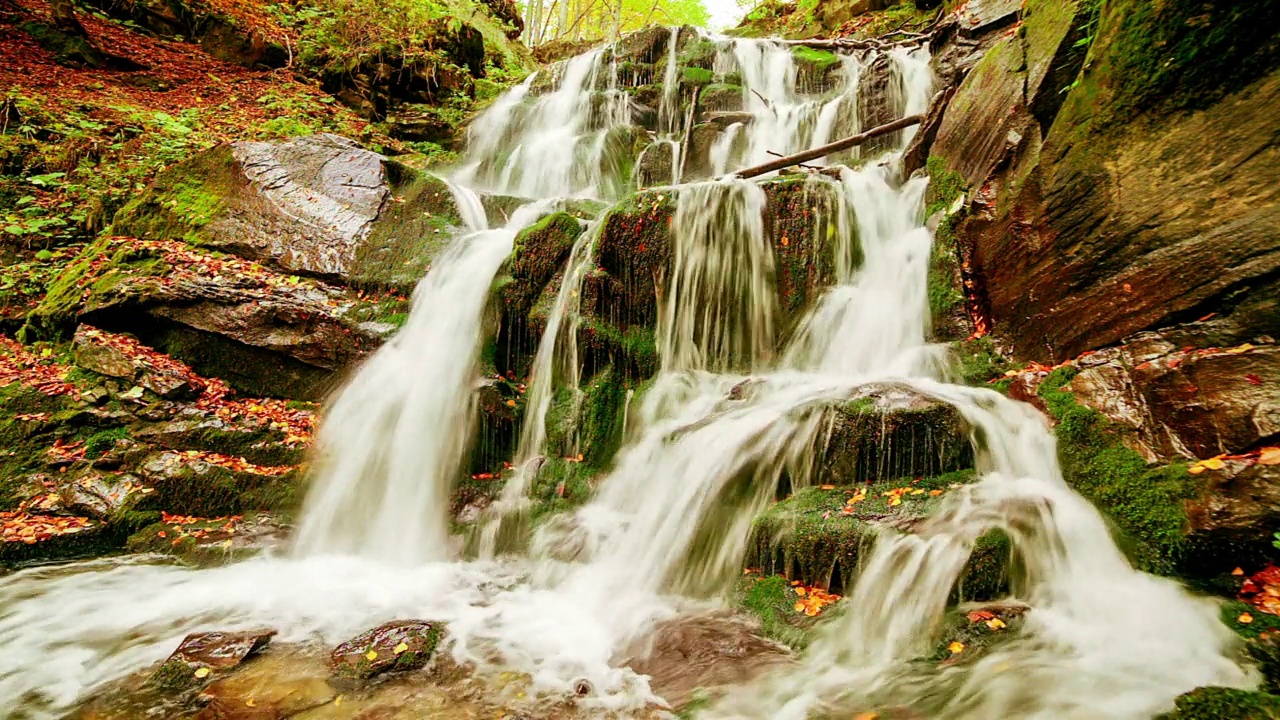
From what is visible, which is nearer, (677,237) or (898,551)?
(898,551)

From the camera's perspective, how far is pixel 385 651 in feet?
11.2

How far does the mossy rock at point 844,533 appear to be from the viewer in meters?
3.36

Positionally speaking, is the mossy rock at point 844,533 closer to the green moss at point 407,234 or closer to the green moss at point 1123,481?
the green moss at point 1123,481

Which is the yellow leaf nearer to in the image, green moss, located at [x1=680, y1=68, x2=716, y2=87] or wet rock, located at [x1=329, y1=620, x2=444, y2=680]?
wet rock, located at [x1=329, y1=620, x2=444, y2=680]

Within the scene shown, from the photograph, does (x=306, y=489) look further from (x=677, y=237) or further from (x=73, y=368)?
(x=677, y=237)

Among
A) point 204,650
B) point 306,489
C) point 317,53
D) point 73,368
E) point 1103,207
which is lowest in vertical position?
point 204,650

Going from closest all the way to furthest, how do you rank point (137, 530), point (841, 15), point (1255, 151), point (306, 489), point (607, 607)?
point (1255, 151)
point (607, 607)
point (137, 530)
point (306, 489)
point (841, 15)

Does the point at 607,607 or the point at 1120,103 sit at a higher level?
the point at 1120,103

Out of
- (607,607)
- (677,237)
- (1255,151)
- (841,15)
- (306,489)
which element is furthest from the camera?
(841,15)

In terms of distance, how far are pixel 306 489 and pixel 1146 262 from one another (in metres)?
7.01

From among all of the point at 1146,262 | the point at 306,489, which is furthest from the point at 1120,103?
the point at 306,489

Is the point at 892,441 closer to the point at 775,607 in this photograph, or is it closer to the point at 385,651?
the point at 775,607

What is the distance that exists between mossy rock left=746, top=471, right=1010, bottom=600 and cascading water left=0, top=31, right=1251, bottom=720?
114 millimetres

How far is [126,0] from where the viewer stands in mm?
12508
